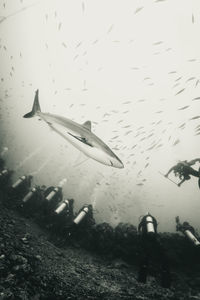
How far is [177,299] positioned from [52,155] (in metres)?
26.6

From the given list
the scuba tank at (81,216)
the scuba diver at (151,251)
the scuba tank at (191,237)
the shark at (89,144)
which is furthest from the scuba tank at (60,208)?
the scuba tank at (191,237)

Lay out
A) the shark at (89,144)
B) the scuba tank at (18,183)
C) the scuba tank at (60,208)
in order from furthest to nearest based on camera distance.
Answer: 1. the scuba tank at (18,183)
2. the scuba tank at (60,208)
3. the shark at (89,144)

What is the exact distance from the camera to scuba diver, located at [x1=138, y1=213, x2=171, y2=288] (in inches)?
217

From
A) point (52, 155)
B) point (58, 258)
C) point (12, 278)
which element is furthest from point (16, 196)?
point (52, 155)

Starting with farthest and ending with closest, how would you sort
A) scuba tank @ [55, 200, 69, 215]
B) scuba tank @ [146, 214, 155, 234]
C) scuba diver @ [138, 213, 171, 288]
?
scuba tank @ [55, 200, 69, 215]
scuba tank @ [146, 214, 155, 234]
scuba diver @ [138, 213, 171, 288]

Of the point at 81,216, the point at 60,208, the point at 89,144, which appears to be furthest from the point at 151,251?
the point at 89,144

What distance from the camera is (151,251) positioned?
680cm

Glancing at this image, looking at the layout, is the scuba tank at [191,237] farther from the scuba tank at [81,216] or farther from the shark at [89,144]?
the shark at [89,144]

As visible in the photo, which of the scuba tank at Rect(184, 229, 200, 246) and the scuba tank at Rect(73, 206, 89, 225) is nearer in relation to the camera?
the scuba tank at Rect(184, 229, 200, 246)

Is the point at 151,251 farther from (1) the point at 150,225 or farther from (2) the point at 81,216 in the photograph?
(2) the point at 81,216

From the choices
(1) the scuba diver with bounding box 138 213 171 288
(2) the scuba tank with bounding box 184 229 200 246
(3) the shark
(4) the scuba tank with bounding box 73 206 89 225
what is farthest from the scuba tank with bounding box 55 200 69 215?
(2) the scuba tank with bounding box 184 229 200 246

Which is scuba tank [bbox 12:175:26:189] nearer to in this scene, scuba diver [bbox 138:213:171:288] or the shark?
scuba diver [bbox 138:213:171:288]

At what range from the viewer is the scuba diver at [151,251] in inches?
217

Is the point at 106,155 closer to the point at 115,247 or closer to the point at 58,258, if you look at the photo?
the point at 58,258
